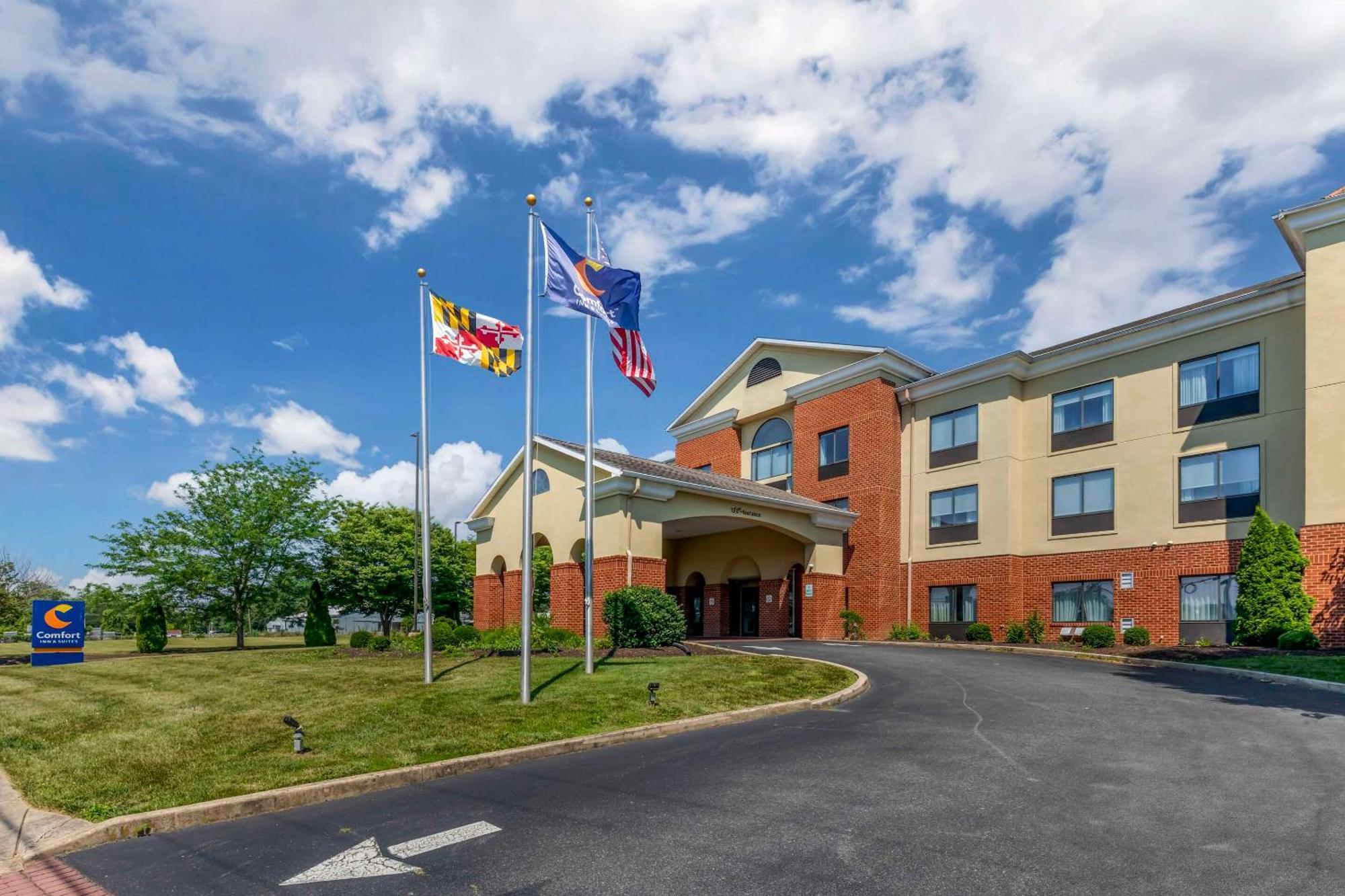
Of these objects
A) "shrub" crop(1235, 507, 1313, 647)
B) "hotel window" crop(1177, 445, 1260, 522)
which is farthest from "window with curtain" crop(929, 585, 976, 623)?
"shrub" crop(1235, 507, 1313, 647)

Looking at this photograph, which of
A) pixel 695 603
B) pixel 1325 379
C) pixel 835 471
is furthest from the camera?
pixel 695 603

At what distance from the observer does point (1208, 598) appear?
23.8m

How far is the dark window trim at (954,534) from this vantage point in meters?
29.6

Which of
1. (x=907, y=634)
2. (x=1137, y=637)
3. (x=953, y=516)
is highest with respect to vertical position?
(x=953, y=516)

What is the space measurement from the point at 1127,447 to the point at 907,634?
32.1ft

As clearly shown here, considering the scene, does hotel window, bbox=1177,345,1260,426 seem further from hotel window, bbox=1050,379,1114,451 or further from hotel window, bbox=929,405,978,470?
hotel window, bbox=929,405,978,470

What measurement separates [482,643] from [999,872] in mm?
18373

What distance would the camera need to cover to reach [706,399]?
132 feet

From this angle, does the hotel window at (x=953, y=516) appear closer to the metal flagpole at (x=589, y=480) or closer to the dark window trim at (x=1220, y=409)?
the dark window trim at (x=1220, y=409)

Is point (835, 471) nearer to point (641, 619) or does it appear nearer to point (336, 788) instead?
point (641, 619)

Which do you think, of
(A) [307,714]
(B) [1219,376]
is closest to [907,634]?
(B) [1219,376]

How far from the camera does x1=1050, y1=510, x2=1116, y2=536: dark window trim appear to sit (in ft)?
86.9

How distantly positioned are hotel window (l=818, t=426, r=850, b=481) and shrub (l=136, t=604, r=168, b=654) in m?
26.7

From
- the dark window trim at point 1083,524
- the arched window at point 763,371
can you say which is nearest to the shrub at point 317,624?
the arched window at point 763,371
